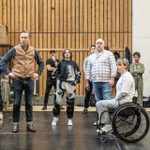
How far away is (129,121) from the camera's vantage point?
704cm

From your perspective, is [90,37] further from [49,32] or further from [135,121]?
[135,121]

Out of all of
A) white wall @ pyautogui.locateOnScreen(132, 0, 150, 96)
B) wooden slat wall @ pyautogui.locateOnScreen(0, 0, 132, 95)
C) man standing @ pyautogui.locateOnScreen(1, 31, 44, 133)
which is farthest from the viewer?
wooden slat wall @ pyautogui.locateOnScreen(0, 0, 132, 95)

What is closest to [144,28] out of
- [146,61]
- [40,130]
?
[146,61]

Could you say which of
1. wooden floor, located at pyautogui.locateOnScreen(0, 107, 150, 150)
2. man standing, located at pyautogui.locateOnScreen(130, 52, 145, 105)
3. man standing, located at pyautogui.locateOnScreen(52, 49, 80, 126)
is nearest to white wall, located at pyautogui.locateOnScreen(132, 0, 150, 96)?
man standing, located at pyautogui.locateOnScreen(130, 52, 145, 105)

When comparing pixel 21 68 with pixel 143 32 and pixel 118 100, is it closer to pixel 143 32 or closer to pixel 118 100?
pixel 118 100

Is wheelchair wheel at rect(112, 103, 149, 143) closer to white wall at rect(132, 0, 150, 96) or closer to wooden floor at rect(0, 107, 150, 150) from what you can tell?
wooden floor at rect(0, 107, 150, 150)

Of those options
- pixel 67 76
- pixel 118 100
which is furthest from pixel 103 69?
pixel 118 100

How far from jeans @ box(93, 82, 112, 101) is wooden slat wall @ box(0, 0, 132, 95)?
608cm

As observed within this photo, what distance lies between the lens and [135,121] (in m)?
7.07

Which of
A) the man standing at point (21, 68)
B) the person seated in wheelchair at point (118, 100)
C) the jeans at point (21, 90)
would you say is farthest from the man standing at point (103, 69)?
the jeans at point (21, 90)

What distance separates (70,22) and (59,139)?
303 inches

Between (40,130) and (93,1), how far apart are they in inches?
281

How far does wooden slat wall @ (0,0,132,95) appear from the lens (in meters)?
14.4

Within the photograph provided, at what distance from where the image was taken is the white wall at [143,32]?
1413 centimetres
